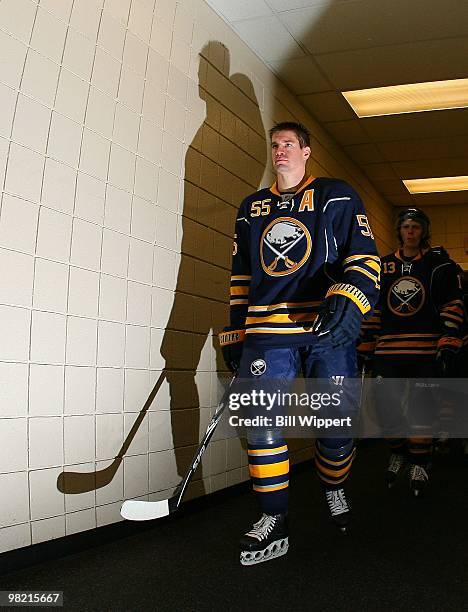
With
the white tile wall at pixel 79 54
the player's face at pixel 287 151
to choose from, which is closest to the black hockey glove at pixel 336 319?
the player's face at pixel 287 151

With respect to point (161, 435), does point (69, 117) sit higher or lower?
higher

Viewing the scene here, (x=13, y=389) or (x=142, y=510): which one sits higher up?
(x=13, y=389)

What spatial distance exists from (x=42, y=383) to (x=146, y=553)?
673 millimetres

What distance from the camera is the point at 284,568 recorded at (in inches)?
79.7

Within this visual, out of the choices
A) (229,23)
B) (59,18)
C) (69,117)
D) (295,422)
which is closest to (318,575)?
(295,422)

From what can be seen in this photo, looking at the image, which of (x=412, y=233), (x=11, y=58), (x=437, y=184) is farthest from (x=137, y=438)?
(x=437, y=184)

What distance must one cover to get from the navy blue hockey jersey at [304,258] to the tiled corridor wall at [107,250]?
558 mm

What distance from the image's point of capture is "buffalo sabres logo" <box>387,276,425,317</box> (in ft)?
11.6

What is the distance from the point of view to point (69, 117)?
2348 mm

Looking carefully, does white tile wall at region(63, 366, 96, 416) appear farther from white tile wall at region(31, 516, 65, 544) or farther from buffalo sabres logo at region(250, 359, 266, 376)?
buffalo sabres logo at region(250, 359, 266, 376)

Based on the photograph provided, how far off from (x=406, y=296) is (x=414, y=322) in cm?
15

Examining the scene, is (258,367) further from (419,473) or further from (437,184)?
(437,184)

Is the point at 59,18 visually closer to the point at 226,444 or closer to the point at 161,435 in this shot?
the point at 161,435

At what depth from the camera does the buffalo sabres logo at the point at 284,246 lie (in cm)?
235
